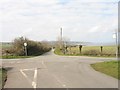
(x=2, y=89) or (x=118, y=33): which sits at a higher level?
(x=118, y=33)

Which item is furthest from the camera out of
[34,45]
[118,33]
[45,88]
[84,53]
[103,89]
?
A: [34,45]

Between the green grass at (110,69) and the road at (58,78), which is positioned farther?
the green grass at (110,69)

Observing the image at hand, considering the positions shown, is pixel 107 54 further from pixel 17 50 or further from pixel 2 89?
pixel 2 89

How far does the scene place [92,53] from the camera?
202 feet

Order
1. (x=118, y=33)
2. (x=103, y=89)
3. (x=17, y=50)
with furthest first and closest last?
(x=17, y=50) < (x=118, y=33) < (x=103, y=89)

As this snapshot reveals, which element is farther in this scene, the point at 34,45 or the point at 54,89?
the point at 34,45

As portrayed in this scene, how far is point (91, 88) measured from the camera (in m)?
13.5

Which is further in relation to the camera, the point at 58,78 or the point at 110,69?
the point at 110,69

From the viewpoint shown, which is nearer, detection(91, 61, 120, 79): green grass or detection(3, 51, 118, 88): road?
detection(3, 51, 118, 88): road

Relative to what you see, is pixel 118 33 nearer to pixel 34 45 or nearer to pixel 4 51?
pixel 4 51

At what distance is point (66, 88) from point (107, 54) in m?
46.4

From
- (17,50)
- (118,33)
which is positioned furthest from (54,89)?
(17,50)

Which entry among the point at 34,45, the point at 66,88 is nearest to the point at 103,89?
the point at 66,88

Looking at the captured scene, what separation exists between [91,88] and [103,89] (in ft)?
1.94
